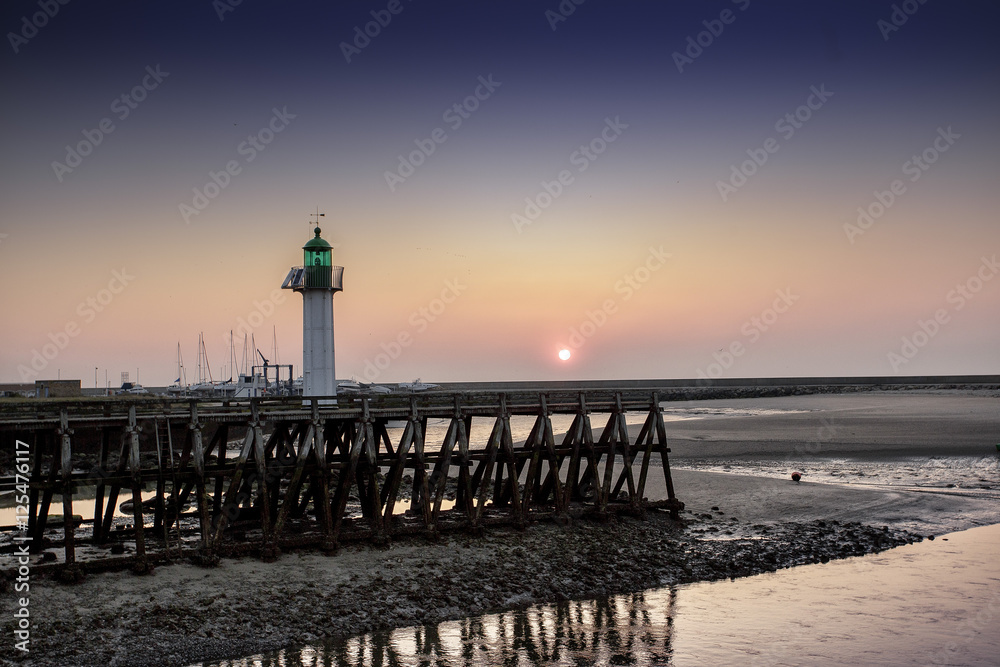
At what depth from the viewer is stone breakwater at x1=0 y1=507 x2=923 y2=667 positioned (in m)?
13.9

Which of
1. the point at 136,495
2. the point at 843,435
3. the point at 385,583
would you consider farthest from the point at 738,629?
the point at 843,435

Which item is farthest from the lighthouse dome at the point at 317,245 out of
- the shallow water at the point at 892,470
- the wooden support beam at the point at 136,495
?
the shallow water at the point at 892,470

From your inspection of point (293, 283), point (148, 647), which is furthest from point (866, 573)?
point (293, 283)

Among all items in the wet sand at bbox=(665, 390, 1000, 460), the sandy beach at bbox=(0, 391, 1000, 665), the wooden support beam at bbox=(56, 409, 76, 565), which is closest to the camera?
the sandy beach at bbox=(0, 391, 1000, 665)

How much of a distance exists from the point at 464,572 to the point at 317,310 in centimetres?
1065

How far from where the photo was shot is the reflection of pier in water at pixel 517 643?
13.9m

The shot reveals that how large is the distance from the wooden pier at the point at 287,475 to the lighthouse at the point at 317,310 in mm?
2364

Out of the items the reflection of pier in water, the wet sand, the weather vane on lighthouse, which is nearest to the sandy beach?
the reflection of pier in water

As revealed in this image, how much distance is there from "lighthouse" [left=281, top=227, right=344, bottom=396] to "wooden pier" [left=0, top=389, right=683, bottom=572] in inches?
93.1

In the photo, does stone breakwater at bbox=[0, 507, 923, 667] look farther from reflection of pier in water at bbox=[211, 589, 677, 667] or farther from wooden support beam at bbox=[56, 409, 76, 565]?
wooden support beam at bbox=[56, 409, 76, 565]

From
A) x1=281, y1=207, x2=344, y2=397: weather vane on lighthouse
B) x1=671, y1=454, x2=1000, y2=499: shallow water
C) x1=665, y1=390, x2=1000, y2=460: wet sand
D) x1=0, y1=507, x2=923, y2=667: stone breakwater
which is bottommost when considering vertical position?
x1=0, y1=507, x2=923, y2=667: stone breakwater

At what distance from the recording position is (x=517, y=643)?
14828 mm

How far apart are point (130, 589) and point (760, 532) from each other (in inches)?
636

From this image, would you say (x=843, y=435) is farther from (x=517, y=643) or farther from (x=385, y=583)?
(x=517, y=643)
